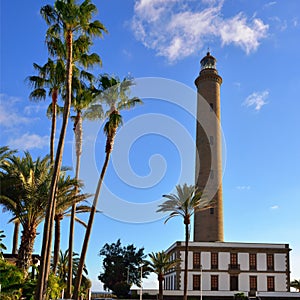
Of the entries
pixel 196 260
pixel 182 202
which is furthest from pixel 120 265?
pixel 182 202

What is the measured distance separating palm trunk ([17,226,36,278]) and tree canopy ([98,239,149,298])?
5873 cm

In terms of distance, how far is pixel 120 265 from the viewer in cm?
8981

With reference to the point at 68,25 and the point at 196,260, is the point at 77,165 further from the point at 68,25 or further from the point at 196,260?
the point at 196,260

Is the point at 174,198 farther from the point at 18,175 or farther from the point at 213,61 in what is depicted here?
the point at 213,61

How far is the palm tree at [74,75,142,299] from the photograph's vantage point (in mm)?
31219

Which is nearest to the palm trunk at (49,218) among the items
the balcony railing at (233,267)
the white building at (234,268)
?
the white building at (234,268)

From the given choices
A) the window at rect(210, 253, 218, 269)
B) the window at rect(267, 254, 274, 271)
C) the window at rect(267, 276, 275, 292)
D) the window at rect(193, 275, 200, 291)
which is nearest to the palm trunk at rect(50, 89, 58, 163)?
the window at rect(193, 275, 200, 291)

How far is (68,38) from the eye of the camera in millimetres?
24828

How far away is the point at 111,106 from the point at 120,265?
6189 cm

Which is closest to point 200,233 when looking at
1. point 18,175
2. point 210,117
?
point 210,117

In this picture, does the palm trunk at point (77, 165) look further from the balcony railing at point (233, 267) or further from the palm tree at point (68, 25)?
the balcony railing at point (233, 267)

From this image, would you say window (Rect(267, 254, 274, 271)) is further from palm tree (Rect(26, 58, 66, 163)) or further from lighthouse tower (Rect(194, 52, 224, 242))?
palm tree (Rect(26, 58, 66, 163))

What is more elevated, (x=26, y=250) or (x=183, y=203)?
(x=183, y=203)

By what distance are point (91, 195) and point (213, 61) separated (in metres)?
45.5
